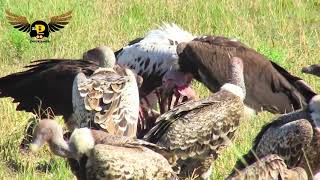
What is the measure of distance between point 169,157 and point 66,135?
4.45 feet

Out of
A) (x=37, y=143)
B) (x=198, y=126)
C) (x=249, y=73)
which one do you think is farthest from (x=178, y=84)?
(x=37, y=143)

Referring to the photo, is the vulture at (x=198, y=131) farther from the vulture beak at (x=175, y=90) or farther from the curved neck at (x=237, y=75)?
the vulture beak at (x=175, y=90)

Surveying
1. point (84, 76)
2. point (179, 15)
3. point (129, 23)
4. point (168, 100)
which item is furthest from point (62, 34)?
point (84, 76)

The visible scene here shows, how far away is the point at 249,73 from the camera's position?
823 centimetres

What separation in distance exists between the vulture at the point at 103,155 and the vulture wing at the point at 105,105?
1.07 m

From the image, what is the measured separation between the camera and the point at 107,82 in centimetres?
693

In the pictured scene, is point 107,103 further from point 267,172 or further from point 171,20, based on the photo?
point 171,20


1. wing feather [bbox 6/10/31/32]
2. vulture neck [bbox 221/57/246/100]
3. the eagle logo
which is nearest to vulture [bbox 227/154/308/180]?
vulture neck [bbox 221/57/246/100]

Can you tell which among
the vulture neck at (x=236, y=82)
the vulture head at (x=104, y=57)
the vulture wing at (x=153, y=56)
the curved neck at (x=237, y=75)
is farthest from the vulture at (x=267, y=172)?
the vulture wing at (x=153, y=56)

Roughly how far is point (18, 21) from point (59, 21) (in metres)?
0.53

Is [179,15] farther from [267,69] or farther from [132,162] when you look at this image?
[132,162]

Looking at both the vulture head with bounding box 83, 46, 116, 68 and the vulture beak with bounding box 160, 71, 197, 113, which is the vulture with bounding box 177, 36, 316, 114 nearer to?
the vulture beak with bounding box 160, 71, 197, 113

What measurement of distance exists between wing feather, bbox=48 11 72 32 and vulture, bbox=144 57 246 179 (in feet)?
17.9

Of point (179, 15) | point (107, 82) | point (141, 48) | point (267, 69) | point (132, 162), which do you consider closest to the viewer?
point (132, 162)
